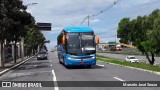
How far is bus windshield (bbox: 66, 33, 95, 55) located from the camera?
32.2 m

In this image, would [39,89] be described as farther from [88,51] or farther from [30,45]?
[30,45]

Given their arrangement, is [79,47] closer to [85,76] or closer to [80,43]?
[80,43]

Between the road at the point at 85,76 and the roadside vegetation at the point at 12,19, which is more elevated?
the roadside vegetation at the point at 12,19

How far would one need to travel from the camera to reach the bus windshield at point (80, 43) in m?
32.2

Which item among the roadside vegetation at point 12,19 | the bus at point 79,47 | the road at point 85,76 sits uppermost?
the roadside vegetation at point 12,19

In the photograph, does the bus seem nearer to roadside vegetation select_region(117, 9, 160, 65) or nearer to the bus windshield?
the bus windshield

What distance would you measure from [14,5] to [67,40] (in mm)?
9030

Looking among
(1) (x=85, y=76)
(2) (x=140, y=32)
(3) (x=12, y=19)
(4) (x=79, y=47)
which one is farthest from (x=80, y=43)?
(2) (x=140, y=32)

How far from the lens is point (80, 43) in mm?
32375

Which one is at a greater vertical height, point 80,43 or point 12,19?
point 12,19

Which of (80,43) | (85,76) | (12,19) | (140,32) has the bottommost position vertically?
(85,76)

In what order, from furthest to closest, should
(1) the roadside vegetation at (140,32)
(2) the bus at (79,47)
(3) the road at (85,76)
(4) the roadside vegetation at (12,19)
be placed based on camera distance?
1. (1) the roadside vegetation at (140,32)
2. (4) the roadside vegetation at (12,19)
3. (2) the bus at (79,47)
4. (3) the road at (85,76)

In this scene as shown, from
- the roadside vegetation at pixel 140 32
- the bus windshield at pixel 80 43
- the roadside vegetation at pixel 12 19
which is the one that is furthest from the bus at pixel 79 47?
the roadside vegetation at pixel 140 32

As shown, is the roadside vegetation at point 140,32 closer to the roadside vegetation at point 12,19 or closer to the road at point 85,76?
the roadside vegetation at point 12,19
